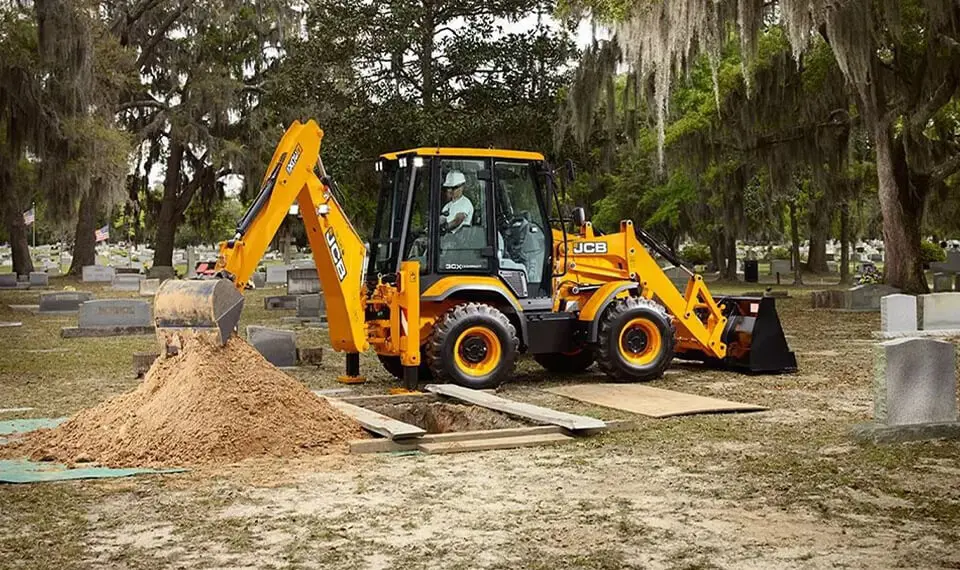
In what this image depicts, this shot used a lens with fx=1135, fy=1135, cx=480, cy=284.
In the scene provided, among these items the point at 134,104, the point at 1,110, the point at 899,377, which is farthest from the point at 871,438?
the point at 134,104

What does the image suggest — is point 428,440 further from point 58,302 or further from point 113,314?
point 58,302

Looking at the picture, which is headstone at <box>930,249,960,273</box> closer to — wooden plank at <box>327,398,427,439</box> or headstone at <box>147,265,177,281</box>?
headstone at <box>147,265,177,281</box>

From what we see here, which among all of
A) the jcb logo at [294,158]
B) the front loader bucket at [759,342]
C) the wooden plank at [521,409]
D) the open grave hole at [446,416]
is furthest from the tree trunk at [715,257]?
the open grave hole at [446,416]

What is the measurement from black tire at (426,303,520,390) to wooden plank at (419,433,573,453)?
3014 mm

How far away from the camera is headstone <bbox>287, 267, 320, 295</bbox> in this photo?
26828 mm

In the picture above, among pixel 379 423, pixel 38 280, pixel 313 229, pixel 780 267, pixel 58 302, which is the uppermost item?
pixel 313 229

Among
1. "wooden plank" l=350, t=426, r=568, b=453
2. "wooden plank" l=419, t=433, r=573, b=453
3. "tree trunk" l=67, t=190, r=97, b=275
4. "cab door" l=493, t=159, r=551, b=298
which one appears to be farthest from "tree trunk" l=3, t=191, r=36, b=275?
"wooden plank" l=419, t=433, r=573, b=453

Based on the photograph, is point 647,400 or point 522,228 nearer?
point 647,400

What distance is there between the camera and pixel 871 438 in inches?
317

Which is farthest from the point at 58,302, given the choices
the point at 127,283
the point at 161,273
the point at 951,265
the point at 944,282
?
the point at 951,265

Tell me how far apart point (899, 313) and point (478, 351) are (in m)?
7.84

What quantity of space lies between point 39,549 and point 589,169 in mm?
24562

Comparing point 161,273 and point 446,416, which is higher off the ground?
point 161,273

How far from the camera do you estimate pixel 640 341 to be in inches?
484
